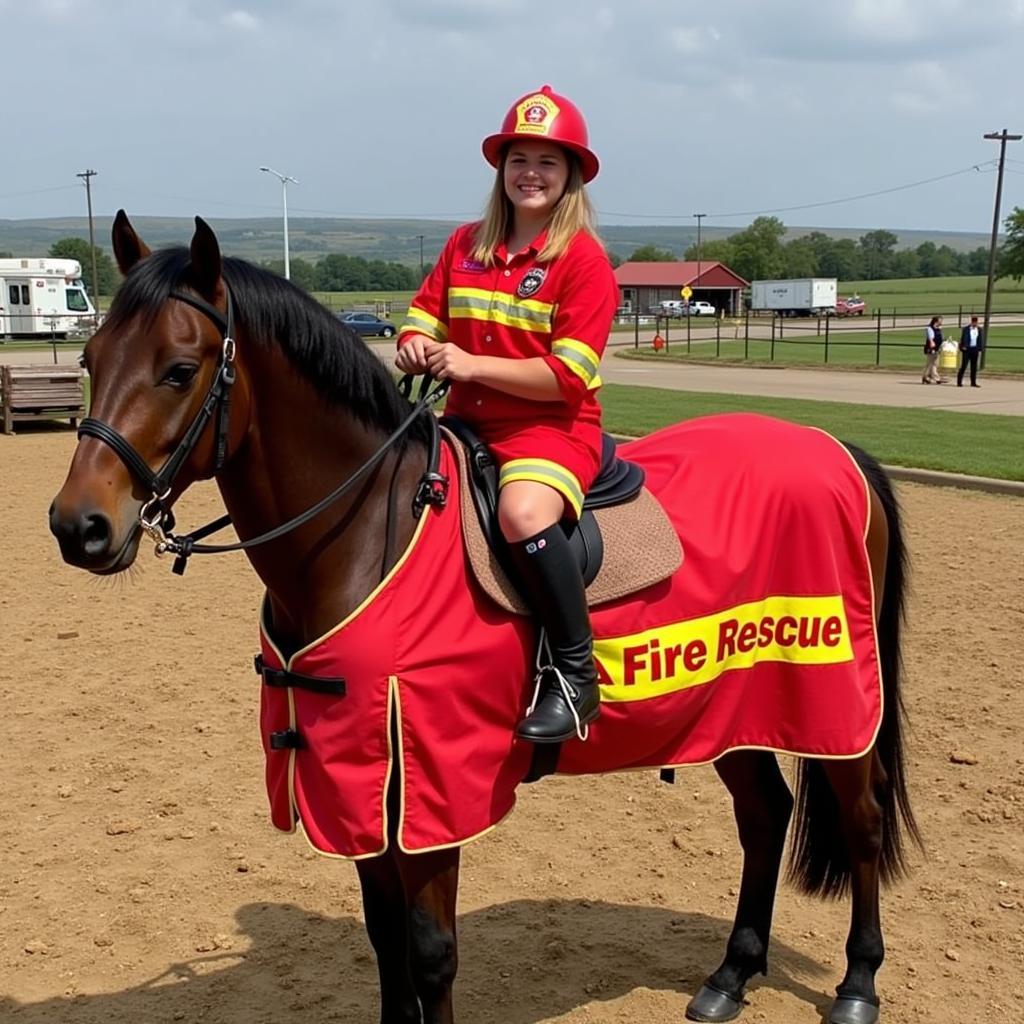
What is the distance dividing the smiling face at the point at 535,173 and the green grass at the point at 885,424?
9.98 m

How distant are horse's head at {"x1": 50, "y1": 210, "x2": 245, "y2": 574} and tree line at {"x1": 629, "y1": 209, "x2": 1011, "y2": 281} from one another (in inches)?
3370

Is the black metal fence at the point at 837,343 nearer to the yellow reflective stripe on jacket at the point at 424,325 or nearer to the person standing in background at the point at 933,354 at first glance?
the person standing in background at the point at 933,354

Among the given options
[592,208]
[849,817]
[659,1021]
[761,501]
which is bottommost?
[659,1021]

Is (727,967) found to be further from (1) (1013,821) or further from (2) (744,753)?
(1) (1013,821)

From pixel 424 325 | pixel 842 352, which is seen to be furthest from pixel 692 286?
pixel 424 325

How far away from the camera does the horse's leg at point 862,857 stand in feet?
12.0

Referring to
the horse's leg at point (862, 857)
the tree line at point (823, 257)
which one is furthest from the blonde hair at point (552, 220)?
the tree line at point (823, 257)

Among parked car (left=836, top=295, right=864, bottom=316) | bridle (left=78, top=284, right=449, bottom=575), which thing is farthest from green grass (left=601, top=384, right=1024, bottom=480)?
parked car (left=836, top=295, right=864, bottom=316)

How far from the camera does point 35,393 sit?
58.0 ft

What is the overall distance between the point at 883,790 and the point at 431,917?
1.74 metres

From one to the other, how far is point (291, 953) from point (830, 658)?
2.12 metres

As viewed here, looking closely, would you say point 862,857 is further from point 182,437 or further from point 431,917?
point 182,437

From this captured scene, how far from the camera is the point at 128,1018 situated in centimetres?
357

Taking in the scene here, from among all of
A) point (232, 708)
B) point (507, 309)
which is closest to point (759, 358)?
point (232, 708)
